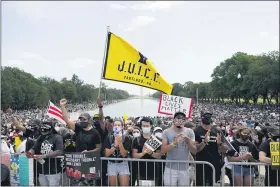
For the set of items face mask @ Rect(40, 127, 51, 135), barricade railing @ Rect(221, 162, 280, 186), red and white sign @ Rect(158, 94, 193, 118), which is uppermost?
red and white sign @ Rect(158, 94, 193, 118)

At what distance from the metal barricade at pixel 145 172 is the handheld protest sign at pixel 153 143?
28 cm

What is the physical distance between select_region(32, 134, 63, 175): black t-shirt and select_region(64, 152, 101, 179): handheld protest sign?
1.28ft

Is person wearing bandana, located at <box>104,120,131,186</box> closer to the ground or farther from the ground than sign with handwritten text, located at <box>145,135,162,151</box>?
closer to the ground

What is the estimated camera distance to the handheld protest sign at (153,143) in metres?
6.21

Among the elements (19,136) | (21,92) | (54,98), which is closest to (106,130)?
(19,136)

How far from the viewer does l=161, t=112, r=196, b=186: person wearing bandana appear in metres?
6.16

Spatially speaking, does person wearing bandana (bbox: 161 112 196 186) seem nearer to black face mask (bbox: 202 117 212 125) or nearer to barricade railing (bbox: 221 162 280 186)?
black face mask (bbox: 202 117 212 125)

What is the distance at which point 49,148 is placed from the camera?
655 centimetres

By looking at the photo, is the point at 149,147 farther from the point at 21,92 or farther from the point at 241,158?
the point at 21,92

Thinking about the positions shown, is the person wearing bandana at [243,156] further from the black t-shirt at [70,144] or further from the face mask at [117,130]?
the black t-shirt at [70,144]

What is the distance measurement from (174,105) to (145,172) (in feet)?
11.8

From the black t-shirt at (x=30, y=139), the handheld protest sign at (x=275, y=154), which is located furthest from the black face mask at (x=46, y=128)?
the handheld protest sign at (x=275, y=154)

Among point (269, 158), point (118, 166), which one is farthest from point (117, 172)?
point (269, 158)

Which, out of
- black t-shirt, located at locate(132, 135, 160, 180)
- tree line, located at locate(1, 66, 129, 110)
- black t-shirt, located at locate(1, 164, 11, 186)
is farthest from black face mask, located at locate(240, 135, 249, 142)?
tree line, located at locate(1, 66, 129, 110)
